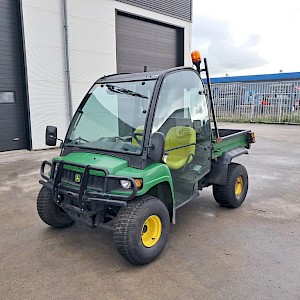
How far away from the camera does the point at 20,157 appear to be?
8.25 meters

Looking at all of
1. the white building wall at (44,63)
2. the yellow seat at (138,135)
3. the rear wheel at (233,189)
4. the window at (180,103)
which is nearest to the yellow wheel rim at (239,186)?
the rear wheel at (233,189)

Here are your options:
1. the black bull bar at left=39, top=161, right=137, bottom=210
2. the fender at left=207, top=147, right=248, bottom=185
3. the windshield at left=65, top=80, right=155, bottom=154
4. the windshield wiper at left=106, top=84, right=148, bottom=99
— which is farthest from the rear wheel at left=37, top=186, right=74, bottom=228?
the fender at left=207, top=147, right=248, bottom=185

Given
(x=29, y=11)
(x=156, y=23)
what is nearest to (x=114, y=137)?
(x=29, y=11)

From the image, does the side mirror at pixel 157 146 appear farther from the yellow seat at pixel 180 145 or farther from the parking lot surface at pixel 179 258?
A: the parking lot surface at pixel 179 258

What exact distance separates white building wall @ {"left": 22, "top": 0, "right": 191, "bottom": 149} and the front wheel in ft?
24.3

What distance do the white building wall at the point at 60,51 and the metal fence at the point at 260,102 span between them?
27.9 ft

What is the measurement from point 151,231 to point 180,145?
97cm

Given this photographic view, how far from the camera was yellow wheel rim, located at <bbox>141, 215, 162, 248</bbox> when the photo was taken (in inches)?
111

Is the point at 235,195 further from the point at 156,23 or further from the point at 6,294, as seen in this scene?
the point at 156,23

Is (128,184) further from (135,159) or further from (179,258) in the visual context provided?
(179,258)

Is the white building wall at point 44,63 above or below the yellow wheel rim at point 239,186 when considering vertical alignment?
above

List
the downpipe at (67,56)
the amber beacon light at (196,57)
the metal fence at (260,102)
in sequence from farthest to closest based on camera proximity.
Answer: the metal fence at (260,102) < the downpipe at (67,56) < the amber beacon light at (196,57)

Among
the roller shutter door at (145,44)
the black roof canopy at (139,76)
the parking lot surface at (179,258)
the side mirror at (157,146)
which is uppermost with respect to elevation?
the roller shutter door at (145,44)

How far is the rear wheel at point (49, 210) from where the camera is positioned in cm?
330
